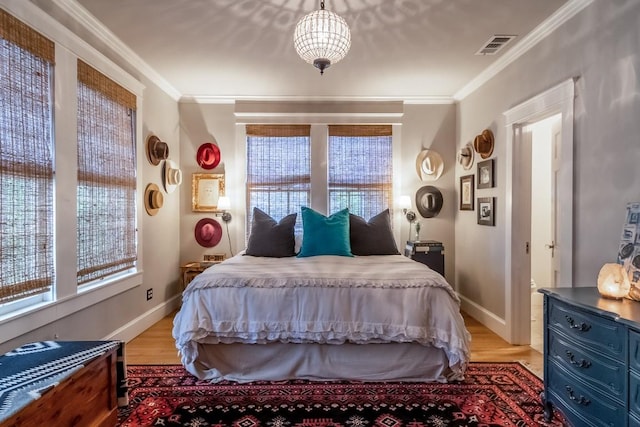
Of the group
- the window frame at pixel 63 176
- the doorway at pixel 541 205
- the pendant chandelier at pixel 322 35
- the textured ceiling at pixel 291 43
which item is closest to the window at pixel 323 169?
the textured ceiling at pixel 291 43

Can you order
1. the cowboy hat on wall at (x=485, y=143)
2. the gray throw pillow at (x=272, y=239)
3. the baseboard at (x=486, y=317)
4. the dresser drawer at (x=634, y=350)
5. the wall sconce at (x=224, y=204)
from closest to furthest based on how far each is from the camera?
the dresser drawer at (x=634, y=350) → the baseboard at (x=486, y=317) → the gray throw pillow at (x=272, y=239) → the cowboy hat on wall at (x=485, y=143) → the wall sconce at (x=224, y=204)

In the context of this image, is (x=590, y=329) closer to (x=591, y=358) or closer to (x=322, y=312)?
(x=591, y=358)

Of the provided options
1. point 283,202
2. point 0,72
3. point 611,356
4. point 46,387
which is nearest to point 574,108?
point 611,356

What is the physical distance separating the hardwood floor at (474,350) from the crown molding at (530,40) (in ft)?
8.19

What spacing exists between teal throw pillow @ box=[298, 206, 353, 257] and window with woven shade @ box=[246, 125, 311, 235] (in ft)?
3.02

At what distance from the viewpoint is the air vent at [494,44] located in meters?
2.81

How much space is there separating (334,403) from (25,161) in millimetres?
2316

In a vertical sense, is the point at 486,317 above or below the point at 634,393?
below

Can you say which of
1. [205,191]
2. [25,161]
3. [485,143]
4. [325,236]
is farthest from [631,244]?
[205,191]

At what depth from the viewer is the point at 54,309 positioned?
2234mm

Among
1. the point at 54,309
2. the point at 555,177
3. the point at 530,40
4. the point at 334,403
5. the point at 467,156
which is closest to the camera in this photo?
the point at 334,403

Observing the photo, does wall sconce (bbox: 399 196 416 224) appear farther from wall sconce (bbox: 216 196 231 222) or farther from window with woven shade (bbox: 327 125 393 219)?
wall sconce (bbox: 216 196 231 222)

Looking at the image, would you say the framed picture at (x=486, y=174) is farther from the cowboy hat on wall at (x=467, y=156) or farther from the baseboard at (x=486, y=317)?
the baseboard at (x=486, y=317)

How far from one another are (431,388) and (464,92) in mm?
3227
